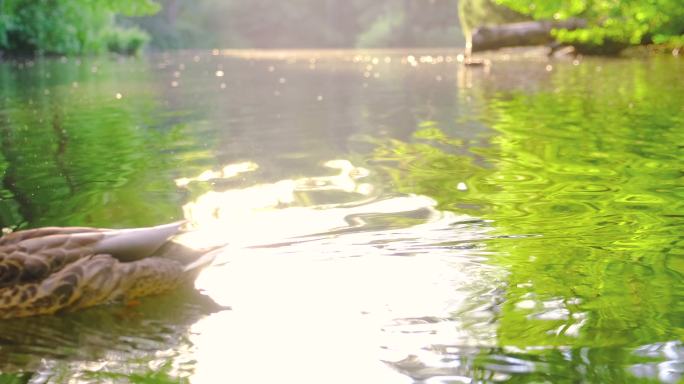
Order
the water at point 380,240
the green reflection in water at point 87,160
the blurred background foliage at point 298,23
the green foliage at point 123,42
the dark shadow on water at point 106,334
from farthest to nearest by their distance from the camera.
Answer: the blurred background foliage at point 298,23 < the green foliage at point 123,42 < the green reflection in water at point 87,160 < the dark shadow on water at point 106,334 < the water at point 380,240

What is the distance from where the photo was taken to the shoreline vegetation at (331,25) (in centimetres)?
1727

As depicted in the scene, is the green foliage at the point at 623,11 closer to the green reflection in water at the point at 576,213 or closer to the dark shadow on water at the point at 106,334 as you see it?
the green reflection in water at the point at 576,213

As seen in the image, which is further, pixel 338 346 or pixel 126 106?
pixel 126 106

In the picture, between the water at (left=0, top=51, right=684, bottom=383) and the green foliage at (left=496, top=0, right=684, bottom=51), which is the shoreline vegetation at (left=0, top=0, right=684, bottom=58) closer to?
the green foliage at (left=496, top=0, right=684, bottom=51)

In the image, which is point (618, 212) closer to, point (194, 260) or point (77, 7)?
point (194, 260)

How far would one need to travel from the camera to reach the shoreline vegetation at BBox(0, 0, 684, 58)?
17266mm

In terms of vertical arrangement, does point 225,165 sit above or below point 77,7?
below

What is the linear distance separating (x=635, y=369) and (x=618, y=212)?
2347 mm

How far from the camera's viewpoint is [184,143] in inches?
357

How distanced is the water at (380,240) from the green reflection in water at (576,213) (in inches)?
0.6

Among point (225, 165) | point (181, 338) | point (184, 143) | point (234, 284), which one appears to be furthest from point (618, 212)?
point (184, 143)

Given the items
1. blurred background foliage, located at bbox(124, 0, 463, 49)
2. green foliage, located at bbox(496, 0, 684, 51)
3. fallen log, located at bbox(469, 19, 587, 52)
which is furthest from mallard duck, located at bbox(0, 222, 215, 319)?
blurred background foliage, located at bbox(124, 0, 463, 49)

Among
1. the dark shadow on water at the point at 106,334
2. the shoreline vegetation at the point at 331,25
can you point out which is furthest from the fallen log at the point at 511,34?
the dark shadow on water at the point at 106,334

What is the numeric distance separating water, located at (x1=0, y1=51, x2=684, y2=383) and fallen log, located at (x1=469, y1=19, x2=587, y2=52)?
14564 mm
